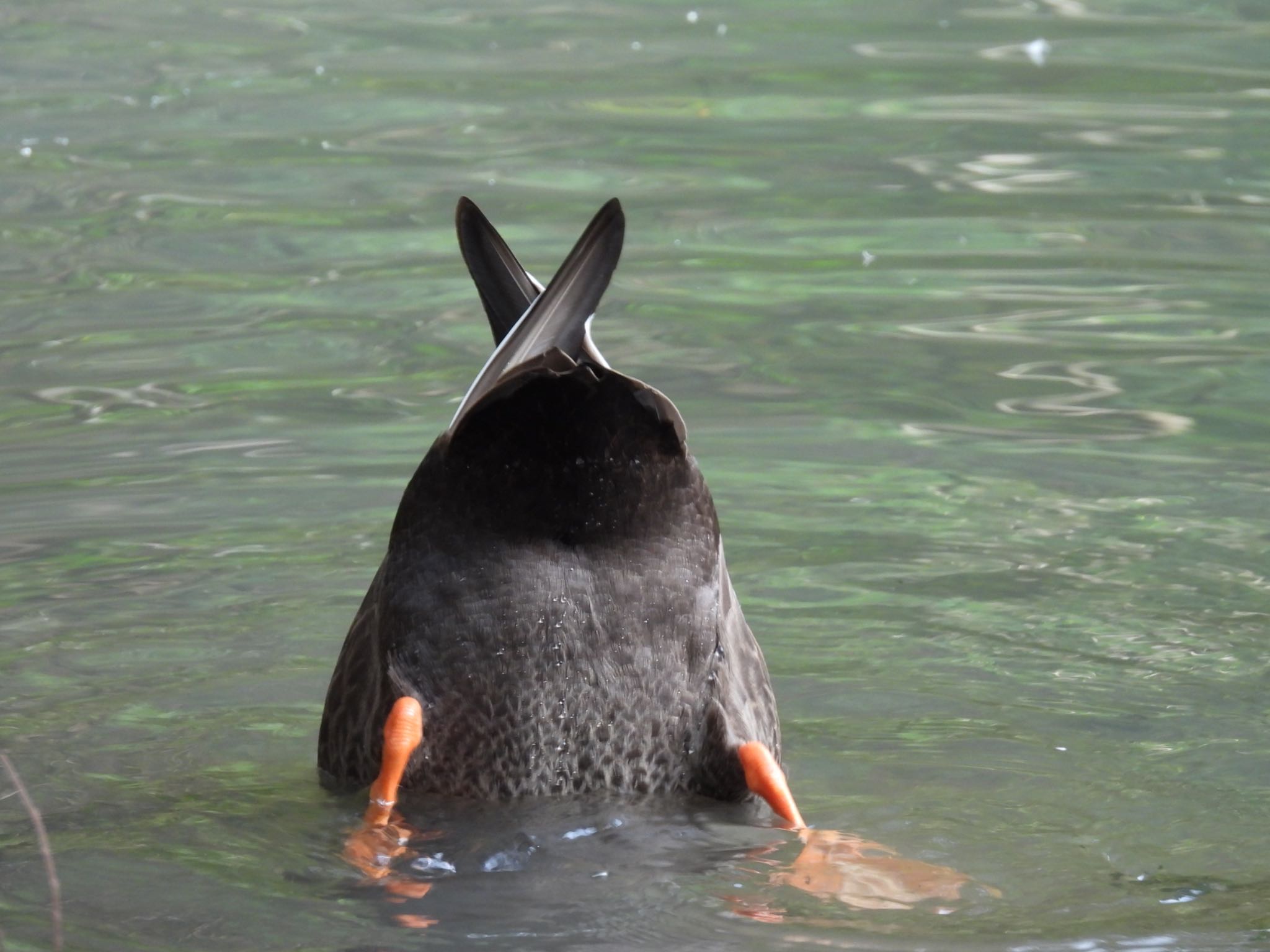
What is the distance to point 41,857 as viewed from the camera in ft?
13.1

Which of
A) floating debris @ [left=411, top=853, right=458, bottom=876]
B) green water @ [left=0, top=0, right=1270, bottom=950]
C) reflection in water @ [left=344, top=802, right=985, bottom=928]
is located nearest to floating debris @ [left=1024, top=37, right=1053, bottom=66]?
green water @ [left=0, top=0, right=1270, bottom=950]

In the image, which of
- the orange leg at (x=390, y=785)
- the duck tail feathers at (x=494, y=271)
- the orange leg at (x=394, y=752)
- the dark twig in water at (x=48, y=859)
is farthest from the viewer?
the duck tail feathers at (x=494, y=271)

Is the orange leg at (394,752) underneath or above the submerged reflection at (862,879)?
above

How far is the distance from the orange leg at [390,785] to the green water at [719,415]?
0.11 m

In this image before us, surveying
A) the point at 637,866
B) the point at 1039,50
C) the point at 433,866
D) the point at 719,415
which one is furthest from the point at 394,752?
the point at 1039,50

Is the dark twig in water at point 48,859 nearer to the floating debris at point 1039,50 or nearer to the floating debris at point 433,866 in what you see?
the floating debris at point 433,866

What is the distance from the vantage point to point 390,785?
165 inches

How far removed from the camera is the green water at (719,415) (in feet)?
13.3

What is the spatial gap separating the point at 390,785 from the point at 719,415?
3.21m

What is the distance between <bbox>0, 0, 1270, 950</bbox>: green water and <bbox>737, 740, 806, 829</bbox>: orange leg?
0.07 meters

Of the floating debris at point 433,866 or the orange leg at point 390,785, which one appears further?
the orange leg at point 390,785

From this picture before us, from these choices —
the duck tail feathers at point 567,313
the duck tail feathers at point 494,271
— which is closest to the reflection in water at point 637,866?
the duck tail feathers at point 567,313

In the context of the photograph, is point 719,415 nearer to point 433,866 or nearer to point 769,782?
point 769,782

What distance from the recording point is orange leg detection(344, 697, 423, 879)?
4.07 metres
